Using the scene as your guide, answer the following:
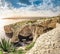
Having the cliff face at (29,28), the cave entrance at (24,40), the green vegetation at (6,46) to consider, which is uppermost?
the cliff face at (29,28)

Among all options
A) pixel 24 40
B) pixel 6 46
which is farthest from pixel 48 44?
pixel 6 46

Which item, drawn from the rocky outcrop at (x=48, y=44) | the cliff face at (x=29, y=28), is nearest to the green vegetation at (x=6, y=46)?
the cliff face at (x=29, y=28)

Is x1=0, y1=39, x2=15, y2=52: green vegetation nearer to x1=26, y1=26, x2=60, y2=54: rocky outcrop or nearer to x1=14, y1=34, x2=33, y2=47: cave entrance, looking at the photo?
x1=14, y1=34, x2=33, y2=47: cave entrance

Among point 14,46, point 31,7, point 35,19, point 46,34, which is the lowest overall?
point 14,46

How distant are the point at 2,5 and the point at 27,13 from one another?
0.25 meters

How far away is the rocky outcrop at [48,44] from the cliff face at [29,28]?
0.05 metres

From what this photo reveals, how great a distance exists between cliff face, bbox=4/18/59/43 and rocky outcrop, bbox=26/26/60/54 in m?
0.05

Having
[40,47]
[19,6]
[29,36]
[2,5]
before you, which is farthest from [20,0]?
[40,47]

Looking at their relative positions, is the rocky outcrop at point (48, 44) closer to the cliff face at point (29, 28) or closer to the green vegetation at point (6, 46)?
the cliff face at point (29, 28)

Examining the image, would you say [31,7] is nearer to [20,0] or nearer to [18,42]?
[20,0]

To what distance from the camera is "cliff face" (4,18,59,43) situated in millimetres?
1571

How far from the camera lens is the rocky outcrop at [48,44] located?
150cm

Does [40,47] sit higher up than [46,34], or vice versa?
[46,34]

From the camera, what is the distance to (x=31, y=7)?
1.59 m
